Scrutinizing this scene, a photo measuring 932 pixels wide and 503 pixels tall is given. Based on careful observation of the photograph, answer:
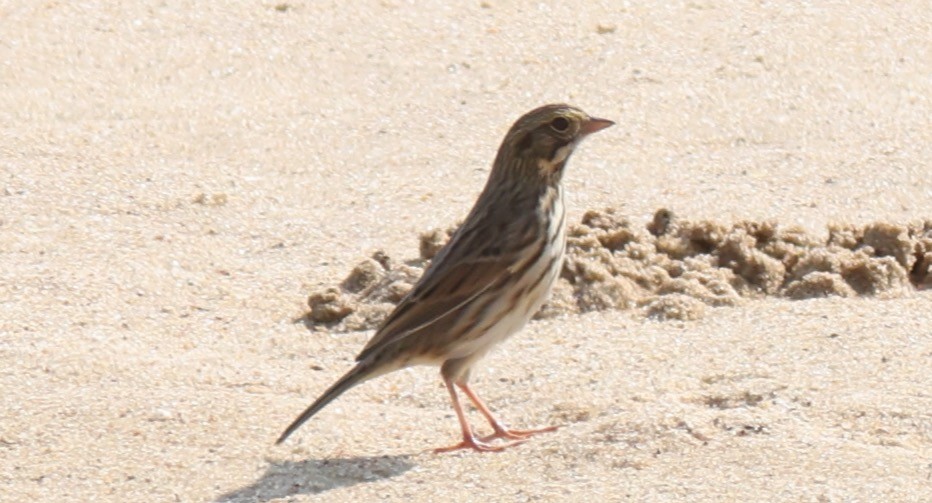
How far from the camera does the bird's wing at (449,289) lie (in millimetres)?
7234

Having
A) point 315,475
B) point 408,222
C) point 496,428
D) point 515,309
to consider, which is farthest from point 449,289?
point 408,222

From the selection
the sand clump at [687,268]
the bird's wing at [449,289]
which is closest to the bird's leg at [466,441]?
the bird's wing at [449,289]

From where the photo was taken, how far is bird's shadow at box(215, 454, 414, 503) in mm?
6629

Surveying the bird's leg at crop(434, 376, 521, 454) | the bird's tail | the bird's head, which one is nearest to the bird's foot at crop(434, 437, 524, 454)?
the bird's leg at crop(434, 376, 521, 454)

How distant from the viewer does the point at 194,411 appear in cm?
725

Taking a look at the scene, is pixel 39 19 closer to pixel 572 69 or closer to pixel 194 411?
pixel 572 69

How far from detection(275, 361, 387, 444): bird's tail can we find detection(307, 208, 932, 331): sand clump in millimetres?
1246

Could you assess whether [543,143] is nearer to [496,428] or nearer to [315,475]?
[496,428]

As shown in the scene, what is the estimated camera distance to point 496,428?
23.6 ft

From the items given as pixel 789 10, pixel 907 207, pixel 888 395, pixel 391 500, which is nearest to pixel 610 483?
pixel 391 500

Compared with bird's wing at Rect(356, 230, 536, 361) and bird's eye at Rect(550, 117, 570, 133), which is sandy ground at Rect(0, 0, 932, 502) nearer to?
bird's wing at Rect(356, 230, 536, 361)

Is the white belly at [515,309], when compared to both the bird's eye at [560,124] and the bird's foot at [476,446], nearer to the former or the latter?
the bird's foot at [476,446]

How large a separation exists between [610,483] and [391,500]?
2.41ft

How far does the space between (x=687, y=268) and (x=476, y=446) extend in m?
1.87
